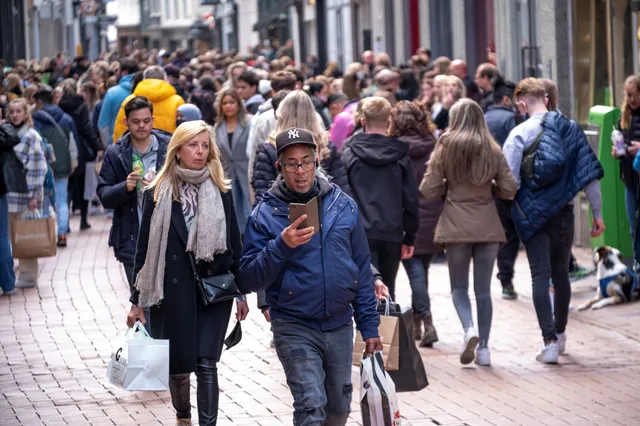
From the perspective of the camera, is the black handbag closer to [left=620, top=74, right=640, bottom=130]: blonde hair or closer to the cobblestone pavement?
the cobblestone pavement

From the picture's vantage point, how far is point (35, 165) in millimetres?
13344

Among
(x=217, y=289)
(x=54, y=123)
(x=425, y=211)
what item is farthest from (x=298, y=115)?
(x=54, y=123)

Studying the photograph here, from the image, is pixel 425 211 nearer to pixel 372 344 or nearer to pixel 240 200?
pixel 240 200

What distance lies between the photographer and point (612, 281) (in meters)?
11.8

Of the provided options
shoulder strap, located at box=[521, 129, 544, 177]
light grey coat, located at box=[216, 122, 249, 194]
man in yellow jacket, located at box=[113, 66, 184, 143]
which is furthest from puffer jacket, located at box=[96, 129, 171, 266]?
light grey coat, located at box=[216, 122, 249, 194]

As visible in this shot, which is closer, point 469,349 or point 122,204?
point 122,204

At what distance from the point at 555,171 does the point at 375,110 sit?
1.28m

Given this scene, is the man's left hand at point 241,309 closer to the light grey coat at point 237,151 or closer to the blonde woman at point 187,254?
the blonde woman at point 187,254

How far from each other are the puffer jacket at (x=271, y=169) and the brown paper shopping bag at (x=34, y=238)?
15.7ft

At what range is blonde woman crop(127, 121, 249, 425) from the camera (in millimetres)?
6988

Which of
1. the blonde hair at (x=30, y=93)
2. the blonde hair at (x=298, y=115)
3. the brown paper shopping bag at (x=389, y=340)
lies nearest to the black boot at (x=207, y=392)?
the brown paper shopping bag at (x=389, y=340)

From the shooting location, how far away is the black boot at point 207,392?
699 centimetres

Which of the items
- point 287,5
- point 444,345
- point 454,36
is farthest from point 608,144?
point 287,5

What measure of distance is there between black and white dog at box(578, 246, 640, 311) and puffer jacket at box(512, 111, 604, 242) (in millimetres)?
2420
